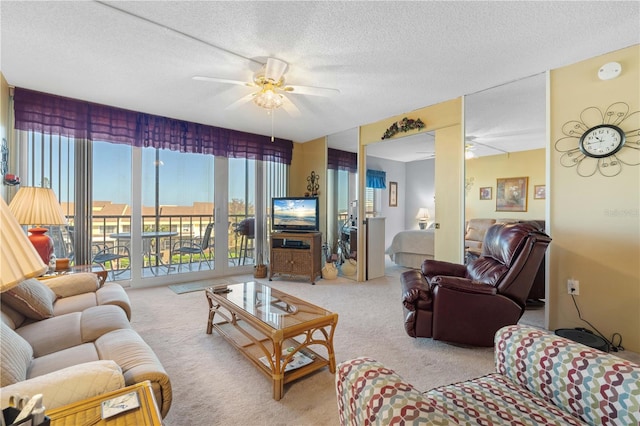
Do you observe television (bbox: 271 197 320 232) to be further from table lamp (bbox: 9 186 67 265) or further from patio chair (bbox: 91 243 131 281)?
table lamp (bbox: 9 186 67 265)

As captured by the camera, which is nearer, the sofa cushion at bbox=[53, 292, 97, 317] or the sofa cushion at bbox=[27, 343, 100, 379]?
the sofa cushion at bbox=[27, 343, 100, 379]

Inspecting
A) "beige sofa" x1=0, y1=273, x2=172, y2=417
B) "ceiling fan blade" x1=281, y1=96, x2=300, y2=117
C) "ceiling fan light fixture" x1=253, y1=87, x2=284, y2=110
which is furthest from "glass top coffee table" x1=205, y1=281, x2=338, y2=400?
"ceiling fan blade" x1=281, y1=96, x2=300, y2=117

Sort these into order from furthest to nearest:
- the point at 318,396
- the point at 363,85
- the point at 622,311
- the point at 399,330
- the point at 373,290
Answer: the point at 373,290, the point at 363,85, the point at 399,330, the point at 622,311, the point at 318,396

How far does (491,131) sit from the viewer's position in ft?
10.6

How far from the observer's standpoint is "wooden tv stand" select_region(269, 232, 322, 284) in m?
4.40

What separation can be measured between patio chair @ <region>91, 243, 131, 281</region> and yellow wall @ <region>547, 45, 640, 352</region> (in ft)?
16.3

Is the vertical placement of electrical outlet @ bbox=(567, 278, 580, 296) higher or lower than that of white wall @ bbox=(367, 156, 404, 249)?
lower

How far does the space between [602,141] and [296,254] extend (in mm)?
3594

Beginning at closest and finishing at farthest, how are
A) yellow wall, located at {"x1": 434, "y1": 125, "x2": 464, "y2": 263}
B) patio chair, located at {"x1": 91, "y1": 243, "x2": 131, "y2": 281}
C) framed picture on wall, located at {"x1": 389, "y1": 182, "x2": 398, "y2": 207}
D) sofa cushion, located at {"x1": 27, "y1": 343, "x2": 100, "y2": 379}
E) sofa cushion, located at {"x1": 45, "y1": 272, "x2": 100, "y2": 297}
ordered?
sofa cushion, located at {"x1": 27, "y1": 343, "x2": 100, "y2": 379} < sofa cushion, located at {"x1": 45, "y1": 272, "x2": 100, "y2": 297} < yellow wall, located at {"x1": 434, "y1": 125, "x2": 464, "y2": 263} < patio chair, located at {"x1": 91, "y1": 243, "x2": 131, "y2": 281} < framed picture on wall, located at {"x1": 389, "y1": 182, "x2": 398, "y2": 207}

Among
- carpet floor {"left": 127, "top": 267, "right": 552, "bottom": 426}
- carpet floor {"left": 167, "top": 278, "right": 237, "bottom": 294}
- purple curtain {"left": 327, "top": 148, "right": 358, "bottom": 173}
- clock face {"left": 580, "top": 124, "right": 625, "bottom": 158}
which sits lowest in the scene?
carpet floor {"left": 127, "top": 267, "right": 552, "bottom": 426}

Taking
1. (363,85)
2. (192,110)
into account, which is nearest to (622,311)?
(363,85)

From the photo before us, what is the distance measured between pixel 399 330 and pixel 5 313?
108 inches

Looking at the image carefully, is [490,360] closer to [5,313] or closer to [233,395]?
[233,395]

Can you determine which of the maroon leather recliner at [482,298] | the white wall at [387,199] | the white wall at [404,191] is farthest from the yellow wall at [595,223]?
the white wall at [387,199]
